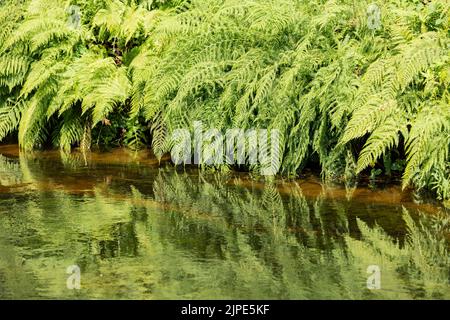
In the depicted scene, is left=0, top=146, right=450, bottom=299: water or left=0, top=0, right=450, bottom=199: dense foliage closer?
left=0, top=146, right=450, bottom=299: water

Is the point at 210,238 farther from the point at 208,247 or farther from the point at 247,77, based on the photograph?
the point at 247,77

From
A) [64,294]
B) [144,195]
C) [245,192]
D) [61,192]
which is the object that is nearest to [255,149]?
[245,192]

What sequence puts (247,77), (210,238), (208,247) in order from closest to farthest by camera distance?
(208,247) < (210,238) < (247,77)

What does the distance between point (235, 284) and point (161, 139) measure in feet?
11.6

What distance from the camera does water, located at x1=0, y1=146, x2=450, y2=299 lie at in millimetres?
4664

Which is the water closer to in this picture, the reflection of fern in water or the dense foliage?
the reflection of fern in water

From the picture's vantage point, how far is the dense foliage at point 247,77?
647cm

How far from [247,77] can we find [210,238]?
217 centimetres

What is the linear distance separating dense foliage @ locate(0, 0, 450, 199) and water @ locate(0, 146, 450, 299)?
45cm

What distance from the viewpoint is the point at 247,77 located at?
738 cm

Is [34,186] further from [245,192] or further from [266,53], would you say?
[266,53]

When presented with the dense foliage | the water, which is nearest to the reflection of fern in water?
the water

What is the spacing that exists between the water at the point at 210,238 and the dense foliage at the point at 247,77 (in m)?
0.45

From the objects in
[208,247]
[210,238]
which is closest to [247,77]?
[210,238]
